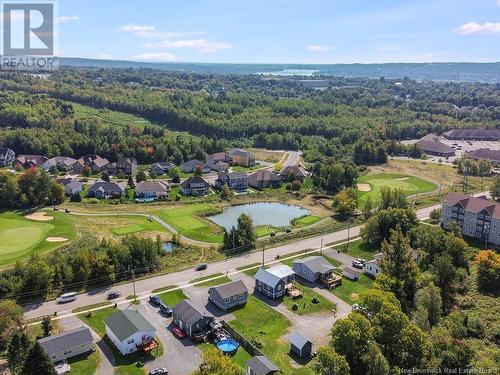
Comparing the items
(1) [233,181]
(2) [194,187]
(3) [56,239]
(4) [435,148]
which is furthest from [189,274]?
(4) [435,148]

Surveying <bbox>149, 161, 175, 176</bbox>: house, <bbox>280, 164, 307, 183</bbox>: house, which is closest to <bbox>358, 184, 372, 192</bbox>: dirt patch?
<bbox>280, 164, 307, 183</bbox>: house

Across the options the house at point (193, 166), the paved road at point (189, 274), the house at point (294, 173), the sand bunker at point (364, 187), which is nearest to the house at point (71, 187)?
the house at point (193, 166)

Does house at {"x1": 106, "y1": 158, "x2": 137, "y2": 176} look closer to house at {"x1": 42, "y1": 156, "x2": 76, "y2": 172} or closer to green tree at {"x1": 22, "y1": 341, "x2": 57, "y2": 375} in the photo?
house at {"x1": 42, "y1": 156, "x2": 76, "y2": 172}

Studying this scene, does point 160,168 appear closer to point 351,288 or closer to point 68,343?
point 351,288

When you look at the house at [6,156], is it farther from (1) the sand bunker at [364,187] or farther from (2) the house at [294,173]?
(1) the sand bunker at [364,187]

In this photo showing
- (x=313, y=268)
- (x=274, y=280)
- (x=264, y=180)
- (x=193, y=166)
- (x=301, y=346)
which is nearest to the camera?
(x=301, y=346)

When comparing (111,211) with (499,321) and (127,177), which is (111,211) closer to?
(127,177)
